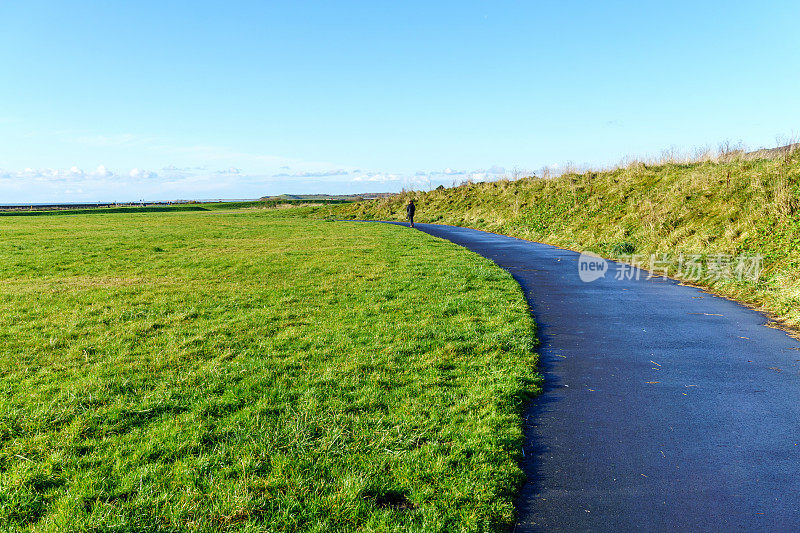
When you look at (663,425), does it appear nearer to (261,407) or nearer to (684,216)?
(261,407)

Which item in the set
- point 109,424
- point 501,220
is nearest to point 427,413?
point 109,424

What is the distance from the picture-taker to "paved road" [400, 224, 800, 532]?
409 centimetres

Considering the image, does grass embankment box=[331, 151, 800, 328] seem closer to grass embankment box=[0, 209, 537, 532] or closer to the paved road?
the paved road

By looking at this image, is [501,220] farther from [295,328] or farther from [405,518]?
[405,518]

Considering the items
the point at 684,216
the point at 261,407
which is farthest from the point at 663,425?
the point at 684,216

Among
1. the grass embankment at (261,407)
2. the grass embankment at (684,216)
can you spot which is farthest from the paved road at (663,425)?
the grass embankment at (684,216)

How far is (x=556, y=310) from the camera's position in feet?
36.7

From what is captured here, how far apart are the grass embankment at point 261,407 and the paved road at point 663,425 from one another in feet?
1.63

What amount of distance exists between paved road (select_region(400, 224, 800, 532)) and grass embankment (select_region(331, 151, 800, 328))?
3041 millimetres

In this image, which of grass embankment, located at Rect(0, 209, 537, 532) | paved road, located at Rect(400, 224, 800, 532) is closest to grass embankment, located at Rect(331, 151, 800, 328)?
paved road, located at Rect(400, 224, 800, 532)

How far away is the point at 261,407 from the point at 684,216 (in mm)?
20960

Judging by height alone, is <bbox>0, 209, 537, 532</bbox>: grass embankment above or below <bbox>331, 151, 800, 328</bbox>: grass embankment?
below

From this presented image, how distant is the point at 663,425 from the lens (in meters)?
5.59

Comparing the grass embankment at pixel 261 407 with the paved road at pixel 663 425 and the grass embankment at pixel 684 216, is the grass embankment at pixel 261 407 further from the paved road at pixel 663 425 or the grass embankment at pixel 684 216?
the grass embankment at pixel 684 216
